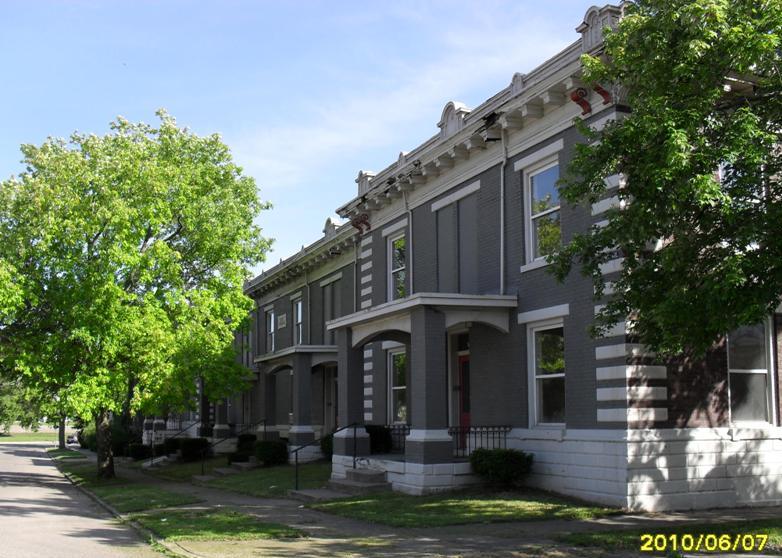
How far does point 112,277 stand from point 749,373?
16360 mm

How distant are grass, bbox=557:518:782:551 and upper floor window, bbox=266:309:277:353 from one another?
26.1 m

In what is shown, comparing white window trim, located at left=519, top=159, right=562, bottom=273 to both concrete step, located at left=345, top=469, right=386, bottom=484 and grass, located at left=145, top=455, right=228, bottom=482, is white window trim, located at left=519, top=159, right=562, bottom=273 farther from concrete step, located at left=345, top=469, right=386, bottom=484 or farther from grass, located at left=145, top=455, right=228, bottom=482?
grass, located at left=145, top=455, right=228, bottom=482

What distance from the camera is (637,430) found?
14.2 m

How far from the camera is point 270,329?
124 feet

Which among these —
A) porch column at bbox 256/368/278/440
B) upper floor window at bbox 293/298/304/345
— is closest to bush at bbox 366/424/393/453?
porch column at bbox 256/368/278/440

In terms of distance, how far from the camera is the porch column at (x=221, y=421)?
37.7 meters

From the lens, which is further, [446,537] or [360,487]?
[360,487]

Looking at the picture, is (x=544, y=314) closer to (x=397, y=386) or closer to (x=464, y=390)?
(x=464, y=390)


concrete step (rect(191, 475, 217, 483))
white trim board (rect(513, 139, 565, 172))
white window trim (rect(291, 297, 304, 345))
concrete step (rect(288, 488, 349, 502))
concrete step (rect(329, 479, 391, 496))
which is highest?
white trim board (rect(513, 139, 565, 172))

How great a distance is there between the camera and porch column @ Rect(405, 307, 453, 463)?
1697 centimetres

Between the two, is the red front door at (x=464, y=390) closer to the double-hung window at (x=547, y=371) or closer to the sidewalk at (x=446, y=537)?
the double-hung window at (x=547, y=371)

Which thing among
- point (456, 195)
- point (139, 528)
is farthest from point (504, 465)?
point (456, 195)

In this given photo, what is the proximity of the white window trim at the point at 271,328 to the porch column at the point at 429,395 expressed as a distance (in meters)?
20.1

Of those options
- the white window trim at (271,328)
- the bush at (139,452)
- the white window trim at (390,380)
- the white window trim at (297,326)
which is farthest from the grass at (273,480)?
the bush at (139,452)
